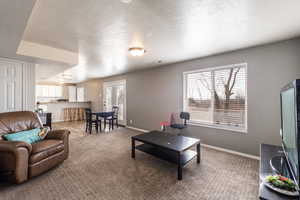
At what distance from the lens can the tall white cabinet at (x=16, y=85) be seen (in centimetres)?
312

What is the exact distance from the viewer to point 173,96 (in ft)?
13.7

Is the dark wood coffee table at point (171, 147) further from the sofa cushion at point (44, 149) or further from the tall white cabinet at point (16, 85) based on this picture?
the tall white cabinet at point (16, 85)

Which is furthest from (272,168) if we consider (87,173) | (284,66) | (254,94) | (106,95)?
(106,95)

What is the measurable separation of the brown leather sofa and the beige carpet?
0.17 m

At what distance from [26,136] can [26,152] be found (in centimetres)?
54

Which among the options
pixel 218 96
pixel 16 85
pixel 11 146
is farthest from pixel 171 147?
pixel 16 85

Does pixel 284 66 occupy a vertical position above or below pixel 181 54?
below

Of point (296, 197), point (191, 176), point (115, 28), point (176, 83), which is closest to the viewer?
point (296, 197)

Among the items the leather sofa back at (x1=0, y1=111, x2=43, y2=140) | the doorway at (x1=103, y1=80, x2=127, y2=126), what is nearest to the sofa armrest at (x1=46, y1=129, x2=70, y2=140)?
the leather sofa back at (x1=0, y1=111, x2=43, y2=140)

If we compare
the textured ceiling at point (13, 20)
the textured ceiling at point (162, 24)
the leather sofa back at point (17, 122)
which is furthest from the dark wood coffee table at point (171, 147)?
the textured ceiling at point (13, 20)

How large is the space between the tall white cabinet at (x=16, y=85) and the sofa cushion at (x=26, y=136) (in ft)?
4.63

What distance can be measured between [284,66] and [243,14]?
1550mm

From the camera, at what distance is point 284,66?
8.21 feet

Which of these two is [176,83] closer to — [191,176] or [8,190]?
[191,176]
